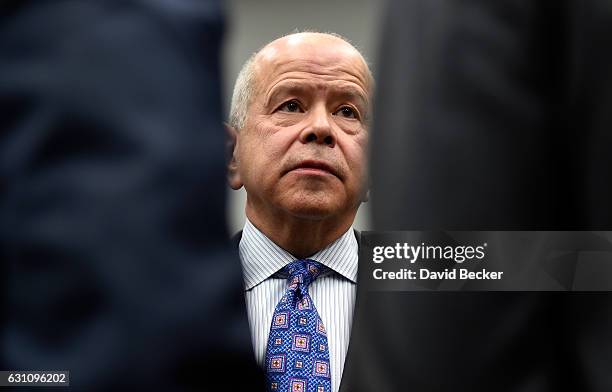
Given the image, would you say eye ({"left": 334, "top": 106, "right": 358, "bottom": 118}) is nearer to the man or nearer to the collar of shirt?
the man

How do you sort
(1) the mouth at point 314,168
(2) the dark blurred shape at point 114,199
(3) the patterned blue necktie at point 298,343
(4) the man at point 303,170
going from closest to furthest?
(2) the dark blurred shape at point 114,199, (3) the patterned blue necktie at point 298,343, (4) the man at point 303,170, (1) the mouth at point 314,168

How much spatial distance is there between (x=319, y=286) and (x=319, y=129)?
0.87 feet

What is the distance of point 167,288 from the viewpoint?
47 centimetres

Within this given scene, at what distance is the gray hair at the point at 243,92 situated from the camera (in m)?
1.35

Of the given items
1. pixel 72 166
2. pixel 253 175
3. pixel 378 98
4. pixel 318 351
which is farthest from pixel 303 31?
pixel 72 166

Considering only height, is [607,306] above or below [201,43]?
below

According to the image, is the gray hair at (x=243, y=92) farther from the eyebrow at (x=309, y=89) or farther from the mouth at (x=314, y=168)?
the mouth at (x=314, y=168)

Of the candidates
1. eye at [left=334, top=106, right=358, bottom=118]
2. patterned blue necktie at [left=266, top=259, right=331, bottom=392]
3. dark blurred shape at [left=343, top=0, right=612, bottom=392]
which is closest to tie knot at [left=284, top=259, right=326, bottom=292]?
patterned blue necktie at [left=266, top=259, right=331, bottom=392]

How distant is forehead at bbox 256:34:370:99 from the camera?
136cm

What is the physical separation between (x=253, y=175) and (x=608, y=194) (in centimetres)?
92

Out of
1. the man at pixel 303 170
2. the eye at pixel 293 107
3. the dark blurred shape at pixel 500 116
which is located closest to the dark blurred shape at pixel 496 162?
the dark blurred shape at pixel 500 116

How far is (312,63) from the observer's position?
4.67 ft

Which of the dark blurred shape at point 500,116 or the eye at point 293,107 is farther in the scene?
the eye at point 293,107

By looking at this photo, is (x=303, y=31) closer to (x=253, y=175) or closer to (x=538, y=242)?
(x=253, y=175)
